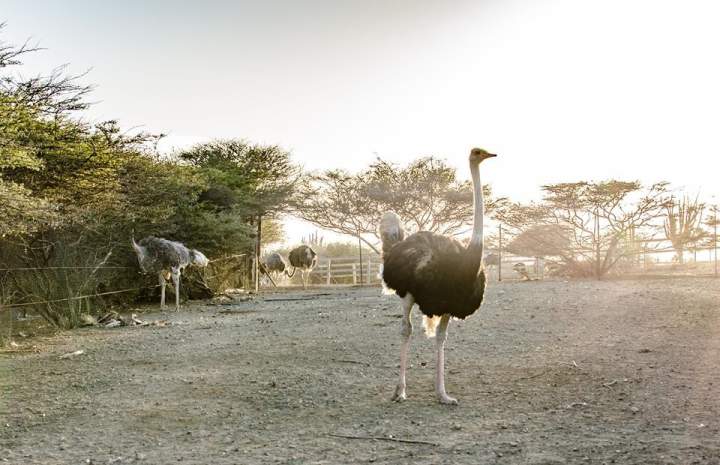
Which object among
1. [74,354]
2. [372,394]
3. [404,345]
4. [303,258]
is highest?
[303,258]

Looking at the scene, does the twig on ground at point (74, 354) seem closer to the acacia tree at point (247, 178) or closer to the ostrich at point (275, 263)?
the acacia tree at point (247, 178)

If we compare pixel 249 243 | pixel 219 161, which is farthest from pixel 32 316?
pixel 219 161

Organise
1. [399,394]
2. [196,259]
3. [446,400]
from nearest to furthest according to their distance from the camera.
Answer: [446,400] < [399,394] < [196,259]

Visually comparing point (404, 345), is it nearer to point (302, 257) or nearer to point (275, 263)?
point (302, 257)

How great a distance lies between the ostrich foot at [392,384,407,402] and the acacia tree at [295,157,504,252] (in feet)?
74.1

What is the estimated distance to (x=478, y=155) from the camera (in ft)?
21.6

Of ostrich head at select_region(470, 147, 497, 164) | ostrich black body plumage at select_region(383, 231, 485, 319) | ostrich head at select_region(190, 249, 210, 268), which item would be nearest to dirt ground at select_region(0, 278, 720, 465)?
ostrich black body plumage at select_region(383, 231, 485, 319)

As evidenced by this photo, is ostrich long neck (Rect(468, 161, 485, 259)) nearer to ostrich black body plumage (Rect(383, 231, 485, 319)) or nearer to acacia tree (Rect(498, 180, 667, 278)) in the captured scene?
ostrich black body plumage (Rect(383, 231, 485, 319))

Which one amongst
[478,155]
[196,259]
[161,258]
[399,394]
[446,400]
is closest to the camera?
[446,400]

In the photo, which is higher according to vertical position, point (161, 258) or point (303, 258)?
point (303, 258)

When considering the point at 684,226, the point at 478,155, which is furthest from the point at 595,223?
the point at 478,155

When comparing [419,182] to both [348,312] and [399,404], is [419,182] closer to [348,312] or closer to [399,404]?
[348,312]

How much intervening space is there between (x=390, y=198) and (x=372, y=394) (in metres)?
22.5

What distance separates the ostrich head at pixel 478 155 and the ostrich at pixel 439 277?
0.37 meters
